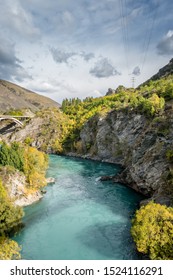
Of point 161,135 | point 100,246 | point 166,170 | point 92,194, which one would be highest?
point 161,135

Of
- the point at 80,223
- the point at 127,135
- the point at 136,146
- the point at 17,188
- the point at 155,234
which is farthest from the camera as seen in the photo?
the point at 127,135

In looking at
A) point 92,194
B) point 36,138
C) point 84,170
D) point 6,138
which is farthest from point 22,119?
point 92,194

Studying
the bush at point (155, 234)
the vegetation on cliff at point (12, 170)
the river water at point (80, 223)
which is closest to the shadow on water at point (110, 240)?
the river water at point (80, 223)

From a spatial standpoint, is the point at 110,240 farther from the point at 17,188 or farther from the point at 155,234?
the point at 17,188

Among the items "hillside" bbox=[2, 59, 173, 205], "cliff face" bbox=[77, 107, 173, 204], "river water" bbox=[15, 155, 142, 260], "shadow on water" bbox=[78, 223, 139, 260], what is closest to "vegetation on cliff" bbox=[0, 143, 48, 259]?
"river water" bbox=[15, 155, 142, 260]

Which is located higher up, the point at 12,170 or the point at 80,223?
the point at 12,170

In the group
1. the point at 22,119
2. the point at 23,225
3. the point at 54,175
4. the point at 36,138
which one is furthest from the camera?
the point at 22,119

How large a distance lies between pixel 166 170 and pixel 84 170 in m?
25.5

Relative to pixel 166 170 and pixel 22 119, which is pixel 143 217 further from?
pixel 22 119

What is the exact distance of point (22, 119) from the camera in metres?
110

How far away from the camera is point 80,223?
29.0 m

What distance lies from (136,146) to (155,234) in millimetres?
26457

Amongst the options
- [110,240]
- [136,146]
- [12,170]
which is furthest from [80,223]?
[136,146]

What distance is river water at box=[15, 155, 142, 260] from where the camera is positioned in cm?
2323
